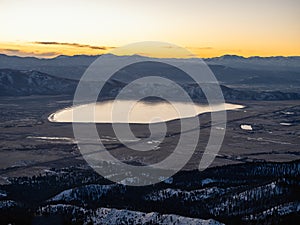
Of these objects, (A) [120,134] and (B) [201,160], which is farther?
(A) [120,134]

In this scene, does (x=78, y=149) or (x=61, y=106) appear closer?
(x=78, y=149)

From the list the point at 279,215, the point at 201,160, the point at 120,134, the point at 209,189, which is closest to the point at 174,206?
the point at 209,189

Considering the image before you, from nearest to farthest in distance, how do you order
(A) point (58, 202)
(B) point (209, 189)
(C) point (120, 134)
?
(A) point (58, 202) → (B) point (209, 189) → (C) point (120, 134)

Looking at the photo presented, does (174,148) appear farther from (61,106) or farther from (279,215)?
(61,106)

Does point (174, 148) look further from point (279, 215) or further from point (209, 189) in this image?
point (279, 215)

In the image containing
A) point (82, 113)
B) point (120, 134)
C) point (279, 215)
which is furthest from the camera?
point (82, 113)

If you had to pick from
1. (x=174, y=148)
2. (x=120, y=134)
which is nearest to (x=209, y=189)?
(x=174, y=148)

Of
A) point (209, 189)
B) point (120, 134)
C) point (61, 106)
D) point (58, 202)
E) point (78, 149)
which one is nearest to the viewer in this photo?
point (58, 202)

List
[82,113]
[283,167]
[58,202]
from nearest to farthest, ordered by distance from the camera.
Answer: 1. [58,202]
2. [283,167]
3. [82,113]
